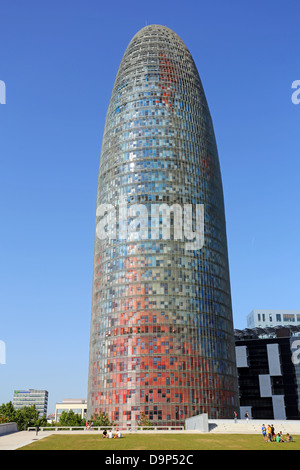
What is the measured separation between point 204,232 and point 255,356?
6797 centimetres

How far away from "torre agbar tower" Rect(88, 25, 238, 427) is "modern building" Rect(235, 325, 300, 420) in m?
45.4

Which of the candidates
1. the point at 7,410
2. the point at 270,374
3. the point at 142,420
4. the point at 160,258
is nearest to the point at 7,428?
the point at 142,420

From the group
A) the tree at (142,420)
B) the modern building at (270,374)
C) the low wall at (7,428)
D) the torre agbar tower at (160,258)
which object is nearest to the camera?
the low wall at (7,428)

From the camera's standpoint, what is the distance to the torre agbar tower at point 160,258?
12169 cm

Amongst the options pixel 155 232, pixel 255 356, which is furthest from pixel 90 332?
pixel 255 356

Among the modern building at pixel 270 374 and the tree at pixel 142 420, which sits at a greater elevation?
the modern building at pixel 270 374

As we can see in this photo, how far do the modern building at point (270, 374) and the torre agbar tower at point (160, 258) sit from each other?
149 feet

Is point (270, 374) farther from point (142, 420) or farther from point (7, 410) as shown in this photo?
point (7, 410)

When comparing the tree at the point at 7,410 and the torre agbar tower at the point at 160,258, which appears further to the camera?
the torre agbar tower at the point at 160,258

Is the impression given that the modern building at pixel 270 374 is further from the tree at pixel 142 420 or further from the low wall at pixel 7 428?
the low wall at pixel 7 428

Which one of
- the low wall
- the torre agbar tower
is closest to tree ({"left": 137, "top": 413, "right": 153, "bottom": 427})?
the torre agbar tower

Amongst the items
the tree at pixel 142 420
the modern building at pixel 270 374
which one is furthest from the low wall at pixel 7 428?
the modern building at pixel 270 374

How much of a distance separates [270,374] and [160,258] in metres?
77.5
